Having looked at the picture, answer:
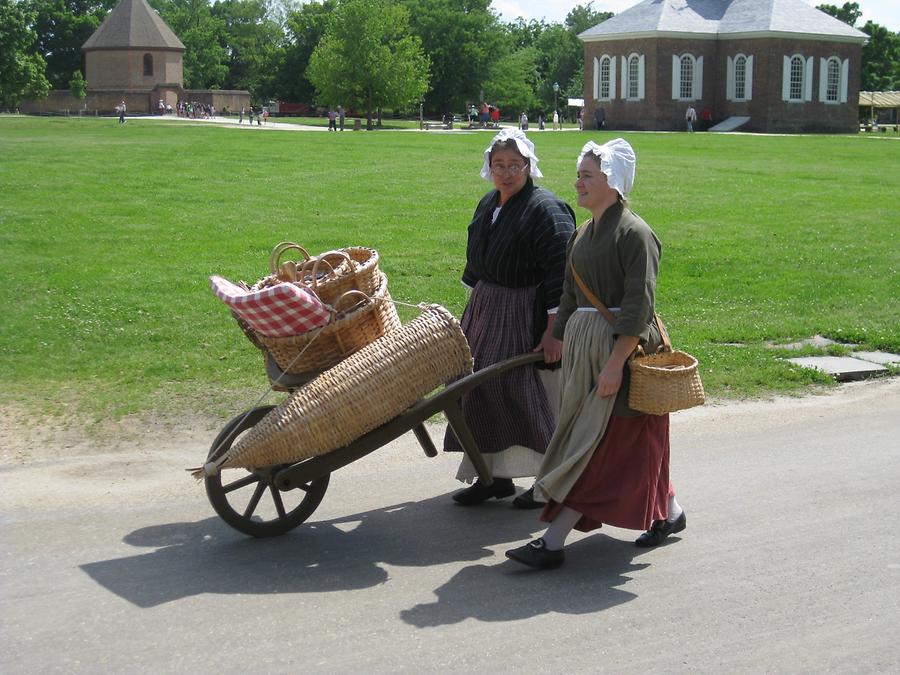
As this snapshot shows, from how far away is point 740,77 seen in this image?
210 feet

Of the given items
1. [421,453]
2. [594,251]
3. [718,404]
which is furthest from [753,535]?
[718,404]

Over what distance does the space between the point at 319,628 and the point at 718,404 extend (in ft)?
15.1

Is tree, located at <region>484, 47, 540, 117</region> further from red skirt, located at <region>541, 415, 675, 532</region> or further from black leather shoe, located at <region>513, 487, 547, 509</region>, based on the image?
red skirt, located at <region>541, 415, 675, 532</region>

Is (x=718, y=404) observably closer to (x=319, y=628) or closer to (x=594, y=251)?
(x=594, y=251)

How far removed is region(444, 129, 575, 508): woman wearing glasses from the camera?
5.69m

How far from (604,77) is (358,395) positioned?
63029 millimetres

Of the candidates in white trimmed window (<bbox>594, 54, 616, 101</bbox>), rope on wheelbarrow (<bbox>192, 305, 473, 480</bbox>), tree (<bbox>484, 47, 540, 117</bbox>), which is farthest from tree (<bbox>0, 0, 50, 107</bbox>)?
rope on wheelbarrow (<bbox>192, 305, 473, 480</bbox>)

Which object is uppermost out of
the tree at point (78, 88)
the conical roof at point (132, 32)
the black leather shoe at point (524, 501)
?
the conical roof at point (132, 32)

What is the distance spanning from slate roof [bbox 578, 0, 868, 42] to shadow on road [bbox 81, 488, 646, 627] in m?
60.4

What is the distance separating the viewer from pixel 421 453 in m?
7.05

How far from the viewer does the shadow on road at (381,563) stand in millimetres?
4801

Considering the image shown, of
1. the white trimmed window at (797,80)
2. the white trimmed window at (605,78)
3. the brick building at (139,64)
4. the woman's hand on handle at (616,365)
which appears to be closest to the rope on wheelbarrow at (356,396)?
the woman's hand on handle at (616,365)

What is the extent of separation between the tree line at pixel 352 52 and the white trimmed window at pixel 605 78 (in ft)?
25.2

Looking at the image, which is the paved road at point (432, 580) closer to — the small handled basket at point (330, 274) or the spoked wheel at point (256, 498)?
the spoked wheel at point (256, 498)
